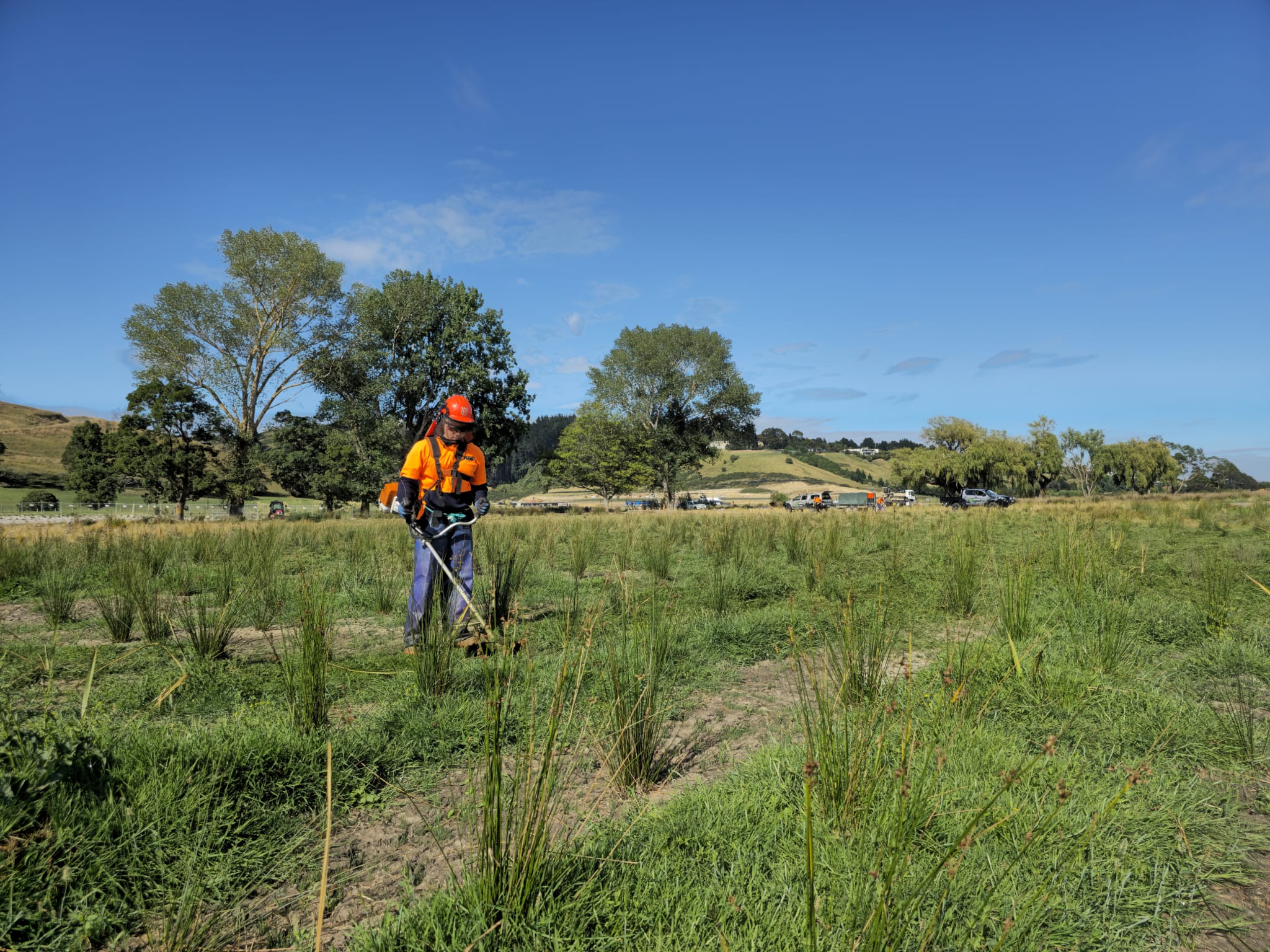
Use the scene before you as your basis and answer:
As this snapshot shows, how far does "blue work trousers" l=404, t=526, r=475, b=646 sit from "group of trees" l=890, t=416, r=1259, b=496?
67.4 metres

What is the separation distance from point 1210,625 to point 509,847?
17.9 feet

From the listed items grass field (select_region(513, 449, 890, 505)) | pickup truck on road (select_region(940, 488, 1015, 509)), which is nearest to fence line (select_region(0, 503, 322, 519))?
pickup truck on road (select_region(940, 488, 1015, 509))

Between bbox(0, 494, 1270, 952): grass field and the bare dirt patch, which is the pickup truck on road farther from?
the bare dirt patch

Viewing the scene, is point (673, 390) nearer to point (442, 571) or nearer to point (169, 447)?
point (169, 447)

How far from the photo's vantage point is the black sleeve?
478cm

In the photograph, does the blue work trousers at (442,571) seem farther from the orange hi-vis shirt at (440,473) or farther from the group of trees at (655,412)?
the group of trees at (655,412)

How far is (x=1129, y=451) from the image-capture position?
6756 cm

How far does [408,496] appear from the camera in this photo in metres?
4.80

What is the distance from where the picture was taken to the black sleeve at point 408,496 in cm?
478

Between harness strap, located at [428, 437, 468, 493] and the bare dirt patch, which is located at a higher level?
harness strap, located at [428, 437, 468, 493]

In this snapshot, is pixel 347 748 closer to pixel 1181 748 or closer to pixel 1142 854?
pixel 1142 854

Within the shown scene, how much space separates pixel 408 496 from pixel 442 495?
0.27 metres

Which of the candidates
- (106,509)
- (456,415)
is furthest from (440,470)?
(106,509)

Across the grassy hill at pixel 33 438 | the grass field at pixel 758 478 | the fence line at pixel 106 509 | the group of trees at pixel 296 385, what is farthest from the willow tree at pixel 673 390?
the grassy hill at pixel 33 438
